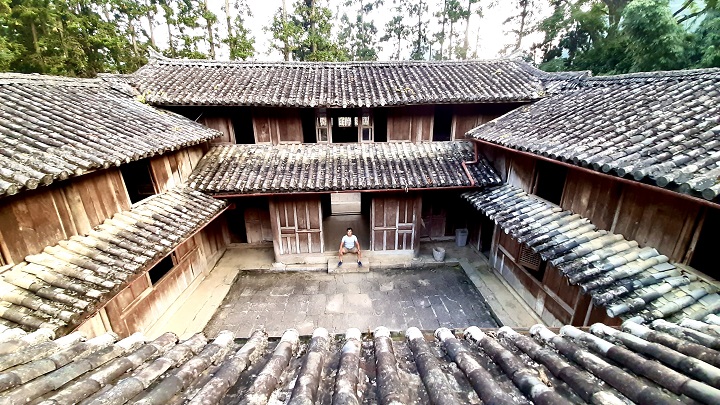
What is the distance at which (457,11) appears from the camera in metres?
28.1

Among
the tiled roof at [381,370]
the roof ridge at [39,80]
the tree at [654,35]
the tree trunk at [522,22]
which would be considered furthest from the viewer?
the tree trunk at [522,22]

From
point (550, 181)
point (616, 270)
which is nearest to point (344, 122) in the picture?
point (550, 181)

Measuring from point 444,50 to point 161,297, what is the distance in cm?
3481

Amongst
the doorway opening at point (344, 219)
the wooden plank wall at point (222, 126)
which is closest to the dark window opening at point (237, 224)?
the wooden plank wall at point (222, 126)

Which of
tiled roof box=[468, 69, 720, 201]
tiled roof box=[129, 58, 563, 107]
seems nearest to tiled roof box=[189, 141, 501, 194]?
tiled roof box=[468, 69, 720, 201]

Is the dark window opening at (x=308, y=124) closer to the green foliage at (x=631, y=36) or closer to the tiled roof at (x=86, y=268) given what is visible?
the tiled roof at (x=86, y=268)

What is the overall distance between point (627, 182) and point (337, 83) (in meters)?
10.1

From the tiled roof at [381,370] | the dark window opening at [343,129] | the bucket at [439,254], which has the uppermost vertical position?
the dark window opening at [343,129]

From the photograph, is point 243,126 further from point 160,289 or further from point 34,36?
point 34,36

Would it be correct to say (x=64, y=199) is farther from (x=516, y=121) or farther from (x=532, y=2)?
(x=532, y=2)

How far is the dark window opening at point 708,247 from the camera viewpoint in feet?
15.1

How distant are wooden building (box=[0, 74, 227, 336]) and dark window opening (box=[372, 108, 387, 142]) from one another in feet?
21.3

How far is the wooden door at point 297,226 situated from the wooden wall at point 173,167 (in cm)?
317

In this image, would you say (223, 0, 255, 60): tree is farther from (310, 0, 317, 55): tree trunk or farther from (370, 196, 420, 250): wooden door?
(370, 196, 420, 250): wooden door
